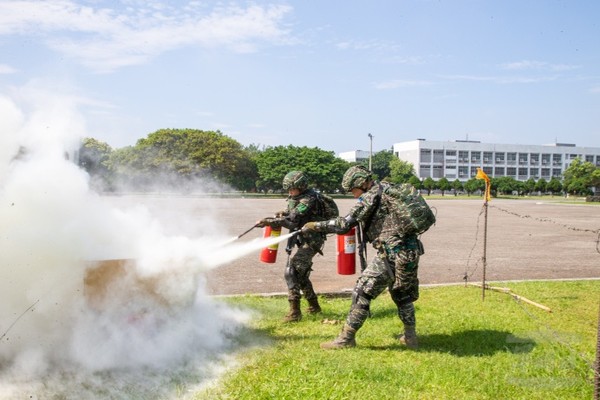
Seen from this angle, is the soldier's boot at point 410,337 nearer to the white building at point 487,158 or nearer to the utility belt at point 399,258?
the utility belt at point 399,258

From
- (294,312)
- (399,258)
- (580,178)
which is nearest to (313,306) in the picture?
(294,312)

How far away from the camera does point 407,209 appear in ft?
18.0

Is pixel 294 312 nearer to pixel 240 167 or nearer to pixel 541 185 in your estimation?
pixel 240 167

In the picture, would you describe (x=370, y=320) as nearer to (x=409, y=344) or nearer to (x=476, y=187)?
(x=409, y=344)

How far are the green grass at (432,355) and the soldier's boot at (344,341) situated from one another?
0.11 metres

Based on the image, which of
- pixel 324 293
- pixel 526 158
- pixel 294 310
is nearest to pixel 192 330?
pixel 294 310

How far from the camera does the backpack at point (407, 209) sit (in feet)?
18.0

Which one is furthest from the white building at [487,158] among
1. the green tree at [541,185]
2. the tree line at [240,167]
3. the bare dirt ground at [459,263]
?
the bare dirt ground at [459,263]

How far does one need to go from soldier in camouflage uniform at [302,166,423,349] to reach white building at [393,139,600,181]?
111870 mm

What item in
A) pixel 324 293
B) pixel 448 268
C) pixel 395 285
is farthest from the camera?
pixel 448 268

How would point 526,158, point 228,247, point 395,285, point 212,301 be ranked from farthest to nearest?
point 526,158 → point 212,301 → point 228,247 → point 395,285

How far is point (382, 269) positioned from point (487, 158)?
122626 millimetres

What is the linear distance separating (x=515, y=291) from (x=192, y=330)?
18.5 feet

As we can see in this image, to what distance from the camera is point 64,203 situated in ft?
16.3
